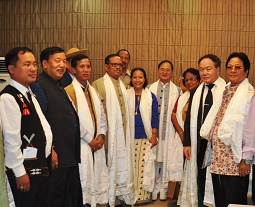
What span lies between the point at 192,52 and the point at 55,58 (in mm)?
2995

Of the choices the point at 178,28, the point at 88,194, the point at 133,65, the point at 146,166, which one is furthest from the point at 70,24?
the point at 88,194

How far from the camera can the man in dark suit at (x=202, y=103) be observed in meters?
3.74

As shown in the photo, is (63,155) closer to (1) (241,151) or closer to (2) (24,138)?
(2) (24,138)

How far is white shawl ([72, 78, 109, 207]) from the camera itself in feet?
12.4

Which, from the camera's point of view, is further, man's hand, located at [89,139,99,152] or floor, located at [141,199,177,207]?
floor, located at [141,199,177,207]

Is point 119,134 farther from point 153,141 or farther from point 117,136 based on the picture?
point 153,141

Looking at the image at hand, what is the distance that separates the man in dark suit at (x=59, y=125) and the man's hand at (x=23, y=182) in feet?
1.77

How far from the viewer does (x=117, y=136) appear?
427cm

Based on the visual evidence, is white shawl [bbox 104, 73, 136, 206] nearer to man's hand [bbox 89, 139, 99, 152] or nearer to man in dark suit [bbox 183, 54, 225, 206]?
man's hand [bbox 89, 139, 99, 152]

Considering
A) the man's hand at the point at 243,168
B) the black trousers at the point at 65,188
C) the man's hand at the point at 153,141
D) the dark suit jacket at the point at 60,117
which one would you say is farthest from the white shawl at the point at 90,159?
the man's hand at the point at 243,168

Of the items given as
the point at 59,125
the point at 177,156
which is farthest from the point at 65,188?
the point at 177,156

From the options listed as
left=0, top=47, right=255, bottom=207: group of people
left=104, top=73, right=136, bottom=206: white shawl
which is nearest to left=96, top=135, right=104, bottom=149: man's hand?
left=0, top=47, right=255, bottom=207: group of people

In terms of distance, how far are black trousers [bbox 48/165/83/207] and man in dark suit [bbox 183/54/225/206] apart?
1.13m

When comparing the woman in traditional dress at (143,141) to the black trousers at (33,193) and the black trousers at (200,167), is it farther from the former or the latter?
the black trousers at (33,193)
